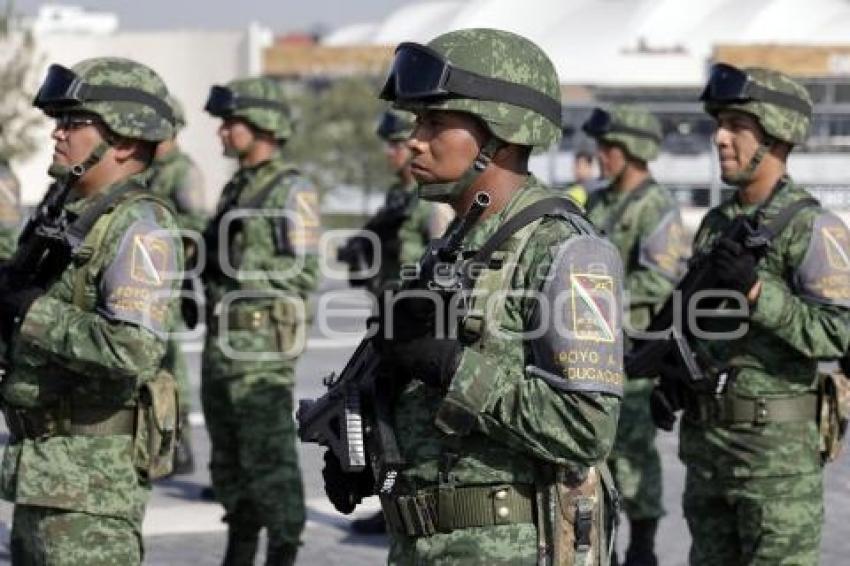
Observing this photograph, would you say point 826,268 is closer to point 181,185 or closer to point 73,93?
point 73,93

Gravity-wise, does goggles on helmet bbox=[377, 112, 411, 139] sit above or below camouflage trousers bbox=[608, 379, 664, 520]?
above

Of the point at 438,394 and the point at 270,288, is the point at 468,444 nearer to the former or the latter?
the point at 438,394

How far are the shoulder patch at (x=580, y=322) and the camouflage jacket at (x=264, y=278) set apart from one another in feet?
15.4

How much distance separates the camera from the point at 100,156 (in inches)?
238

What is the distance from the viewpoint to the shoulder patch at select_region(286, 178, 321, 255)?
29.4ft

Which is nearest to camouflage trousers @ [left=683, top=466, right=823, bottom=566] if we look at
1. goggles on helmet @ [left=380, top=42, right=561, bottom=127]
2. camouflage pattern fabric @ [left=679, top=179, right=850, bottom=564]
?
camouflage pattern fabric @ [left=679, top=179, right=850, bottom=564]

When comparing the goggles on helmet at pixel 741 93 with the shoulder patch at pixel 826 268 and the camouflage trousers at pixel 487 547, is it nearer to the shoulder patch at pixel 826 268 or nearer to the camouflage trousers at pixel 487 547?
the shoulder patch at pixel 826 268

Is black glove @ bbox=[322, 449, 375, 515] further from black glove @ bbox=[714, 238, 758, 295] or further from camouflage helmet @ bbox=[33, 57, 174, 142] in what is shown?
black glove @ bbox=[714, 238, 758, 295]

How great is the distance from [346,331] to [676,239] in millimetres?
10479

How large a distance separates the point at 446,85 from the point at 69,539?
7.04ft

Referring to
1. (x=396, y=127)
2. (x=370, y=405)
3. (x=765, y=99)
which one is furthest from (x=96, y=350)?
(x=396, y=127)

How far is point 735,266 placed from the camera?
21.0ft

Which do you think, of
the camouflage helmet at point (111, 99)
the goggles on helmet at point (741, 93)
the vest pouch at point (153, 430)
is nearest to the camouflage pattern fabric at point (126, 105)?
the camouflage helmet at point (111, 99)

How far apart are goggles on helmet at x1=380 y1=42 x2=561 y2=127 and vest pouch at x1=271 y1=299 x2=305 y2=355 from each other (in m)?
4.51
